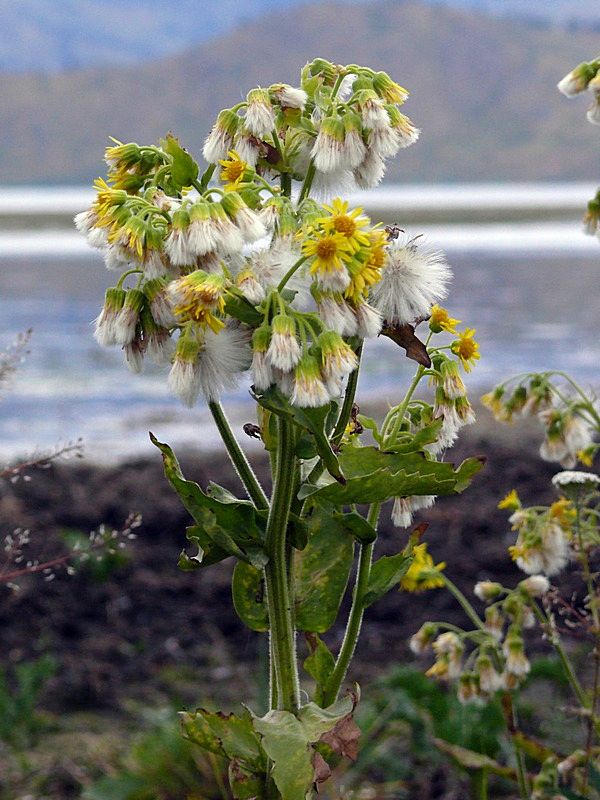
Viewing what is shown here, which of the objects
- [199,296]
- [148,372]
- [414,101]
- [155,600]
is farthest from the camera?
[414,101]

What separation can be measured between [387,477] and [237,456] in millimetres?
191

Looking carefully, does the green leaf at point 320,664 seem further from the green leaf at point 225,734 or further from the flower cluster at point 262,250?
the flower cluster at point 262,250

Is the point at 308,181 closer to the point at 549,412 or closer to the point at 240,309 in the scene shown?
the point at 240,309

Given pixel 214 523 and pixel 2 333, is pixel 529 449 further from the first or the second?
pixel 2 333

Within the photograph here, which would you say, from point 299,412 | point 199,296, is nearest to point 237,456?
point 299,412

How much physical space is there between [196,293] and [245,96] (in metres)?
0.32

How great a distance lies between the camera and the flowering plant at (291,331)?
1202mm

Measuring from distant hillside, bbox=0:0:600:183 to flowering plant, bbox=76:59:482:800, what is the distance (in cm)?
4218

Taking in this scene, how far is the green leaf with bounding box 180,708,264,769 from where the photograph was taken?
1409mm

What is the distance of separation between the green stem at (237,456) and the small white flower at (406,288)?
0.22 meters

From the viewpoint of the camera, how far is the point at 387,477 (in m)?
1.30

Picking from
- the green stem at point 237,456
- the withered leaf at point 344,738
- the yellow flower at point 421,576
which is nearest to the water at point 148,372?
the yellow flower at point 421,576

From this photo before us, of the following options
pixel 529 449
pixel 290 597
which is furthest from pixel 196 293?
pixel 529 449

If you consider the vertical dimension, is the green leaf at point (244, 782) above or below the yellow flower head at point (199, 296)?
below
